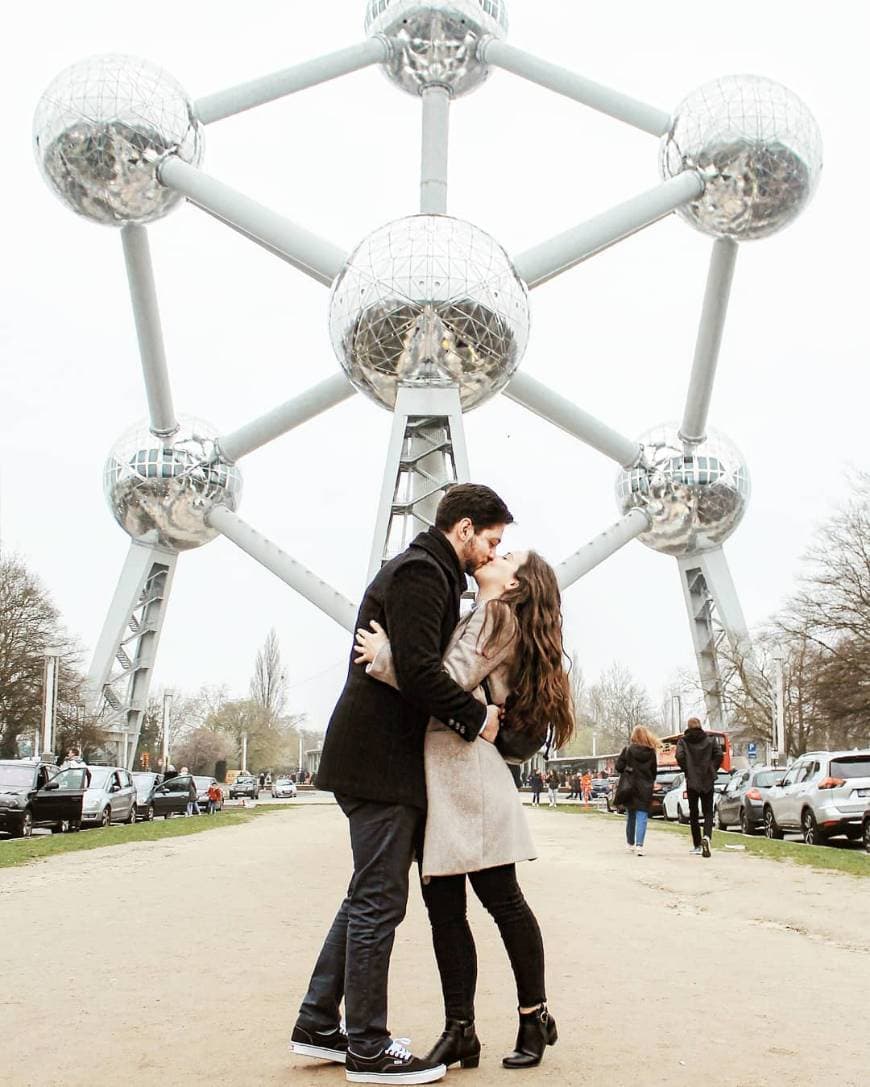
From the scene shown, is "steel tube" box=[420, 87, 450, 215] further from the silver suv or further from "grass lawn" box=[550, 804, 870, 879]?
"grass lawn" box=[550, 804, 870, 879]

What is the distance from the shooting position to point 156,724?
75938mm

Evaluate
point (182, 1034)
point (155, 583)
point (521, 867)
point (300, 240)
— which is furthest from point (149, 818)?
point (182, 1034)

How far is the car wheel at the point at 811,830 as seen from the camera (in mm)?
16234

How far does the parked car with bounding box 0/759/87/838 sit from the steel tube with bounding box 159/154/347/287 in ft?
30.5

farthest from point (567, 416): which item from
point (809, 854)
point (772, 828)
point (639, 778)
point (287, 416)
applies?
point (809, 854)

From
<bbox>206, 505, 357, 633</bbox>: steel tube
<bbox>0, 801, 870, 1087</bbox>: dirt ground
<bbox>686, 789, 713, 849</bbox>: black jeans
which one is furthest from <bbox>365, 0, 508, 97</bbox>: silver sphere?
<bbox>0, 801, 870, 1087</bbox>: dirt ground

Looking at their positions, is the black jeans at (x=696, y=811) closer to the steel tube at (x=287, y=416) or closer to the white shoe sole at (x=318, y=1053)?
the white shoe sole at (x=318, y=1053)

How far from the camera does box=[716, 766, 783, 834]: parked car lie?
19.7 meters

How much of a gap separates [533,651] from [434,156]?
2229 cm

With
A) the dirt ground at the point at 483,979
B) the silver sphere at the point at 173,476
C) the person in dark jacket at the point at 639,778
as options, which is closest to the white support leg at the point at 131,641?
the silver sphere at the point at 173,476

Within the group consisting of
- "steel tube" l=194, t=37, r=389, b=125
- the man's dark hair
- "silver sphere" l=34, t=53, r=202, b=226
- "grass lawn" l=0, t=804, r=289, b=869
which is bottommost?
"grass lawn" l=0, t=804, r=289, b=869

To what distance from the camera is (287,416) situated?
2623 cm

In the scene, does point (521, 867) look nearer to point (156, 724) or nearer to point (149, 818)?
point (149, 818)

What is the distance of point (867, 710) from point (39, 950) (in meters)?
28.4
